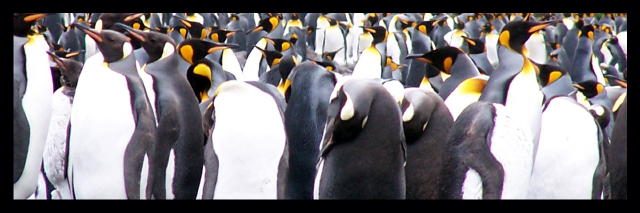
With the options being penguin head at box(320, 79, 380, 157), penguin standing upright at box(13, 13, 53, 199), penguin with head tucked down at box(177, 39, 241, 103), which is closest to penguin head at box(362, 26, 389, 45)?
penguin with head tucked down at box(177, 39, 241, 103)

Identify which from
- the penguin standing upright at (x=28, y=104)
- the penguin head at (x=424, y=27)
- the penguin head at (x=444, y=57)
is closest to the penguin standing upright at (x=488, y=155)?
the penguin head at (x=444, y=57)

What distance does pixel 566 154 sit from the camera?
314 centimetres

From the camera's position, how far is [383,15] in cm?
1016

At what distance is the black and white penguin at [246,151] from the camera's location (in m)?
2.54

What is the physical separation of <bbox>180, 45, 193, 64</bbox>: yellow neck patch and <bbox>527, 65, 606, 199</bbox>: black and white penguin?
4.85 ft

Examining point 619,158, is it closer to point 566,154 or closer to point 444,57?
point 566,154

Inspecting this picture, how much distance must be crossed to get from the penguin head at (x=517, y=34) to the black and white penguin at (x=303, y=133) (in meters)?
0.99

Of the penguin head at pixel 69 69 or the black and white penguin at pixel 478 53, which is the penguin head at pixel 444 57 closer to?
the penguin head at pixel 69 69

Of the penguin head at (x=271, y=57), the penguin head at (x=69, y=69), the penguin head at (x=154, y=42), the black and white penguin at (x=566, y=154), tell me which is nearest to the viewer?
the penguin head at (x=154, y=42)

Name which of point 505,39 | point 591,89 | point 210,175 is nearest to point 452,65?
point 505,39

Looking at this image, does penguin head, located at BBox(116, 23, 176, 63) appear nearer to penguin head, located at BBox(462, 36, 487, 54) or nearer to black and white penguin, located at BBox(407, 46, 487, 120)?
black and white penguin, located at BBox(407, 46, 487, 120)

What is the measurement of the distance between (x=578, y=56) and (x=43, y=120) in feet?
13.3
